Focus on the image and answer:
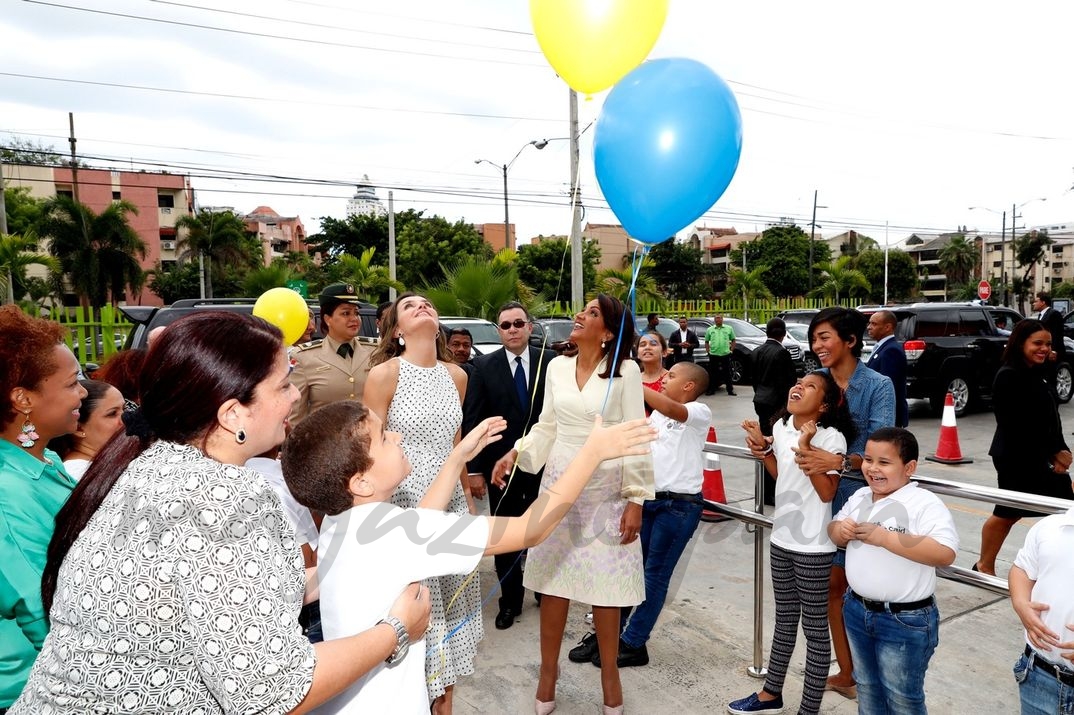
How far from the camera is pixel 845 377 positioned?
3.39 metres

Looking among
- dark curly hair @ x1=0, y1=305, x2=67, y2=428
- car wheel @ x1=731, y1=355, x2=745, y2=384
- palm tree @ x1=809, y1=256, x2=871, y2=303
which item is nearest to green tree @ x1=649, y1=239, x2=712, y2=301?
palm tree @ x1=809, y1=256, x2=871, y2=303

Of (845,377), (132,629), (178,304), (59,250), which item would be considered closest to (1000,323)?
(845,377)

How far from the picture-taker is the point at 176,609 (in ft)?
3.83

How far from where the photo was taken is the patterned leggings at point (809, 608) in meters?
2.88

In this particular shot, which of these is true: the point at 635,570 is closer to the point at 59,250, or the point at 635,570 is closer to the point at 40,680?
the point at 40,680

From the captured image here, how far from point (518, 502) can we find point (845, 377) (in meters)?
2.13

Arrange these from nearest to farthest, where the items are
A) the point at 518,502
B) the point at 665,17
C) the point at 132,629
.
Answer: the point at 132,629 → the point at 665,17 → the point at 518,502

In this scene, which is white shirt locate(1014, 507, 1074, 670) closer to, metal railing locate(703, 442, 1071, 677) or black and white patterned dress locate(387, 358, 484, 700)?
metal railing locate(703, 442, 1071, 677)

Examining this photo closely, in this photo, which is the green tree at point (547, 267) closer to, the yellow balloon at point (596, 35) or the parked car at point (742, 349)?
the parked car at point (742, 349)

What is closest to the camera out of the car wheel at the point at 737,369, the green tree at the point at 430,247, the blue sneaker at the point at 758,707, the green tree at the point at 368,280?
the blue sneaker at the point at 758,707

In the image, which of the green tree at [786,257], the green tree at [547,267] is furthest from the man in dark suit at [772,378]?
the green tree at [786,257]

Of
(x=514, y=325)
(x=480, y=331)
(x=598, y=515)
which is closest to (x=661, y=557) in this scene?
(x=598, y=515)

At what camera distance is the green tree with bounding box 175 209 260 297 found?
3638cm

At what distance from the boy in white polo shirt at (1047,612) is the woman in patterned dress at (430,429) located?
6.20 ft
